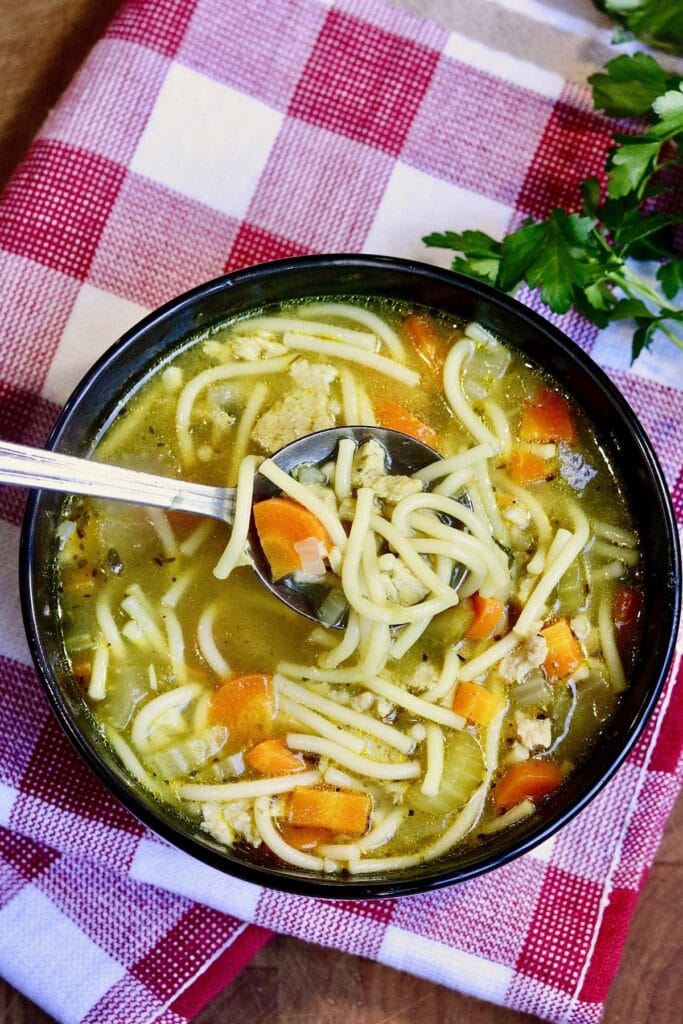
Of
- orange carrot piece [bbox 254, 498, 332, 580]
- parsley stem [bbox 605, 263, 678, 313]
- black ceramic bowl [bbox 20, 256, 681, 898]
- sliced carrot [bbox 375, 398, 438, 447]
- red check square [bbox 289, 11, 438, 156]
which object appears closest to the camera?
black ceramic bowl [bbox 20, 256, 681, 898]

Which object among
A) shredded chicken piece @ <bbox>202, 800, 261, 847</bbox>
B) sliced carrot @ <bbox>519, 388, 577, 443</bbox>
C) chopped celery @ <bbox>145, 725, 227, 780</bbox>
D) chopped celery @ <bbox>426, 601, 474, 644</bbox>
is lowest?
shredded chicken piece @ <bbox>202, 800, 261, 847</bbox>

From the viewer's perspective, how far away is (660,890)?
386cm

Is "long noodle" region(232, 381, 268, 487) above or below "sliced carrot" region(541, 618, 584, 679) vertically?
above

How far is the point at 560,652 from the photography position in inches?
132

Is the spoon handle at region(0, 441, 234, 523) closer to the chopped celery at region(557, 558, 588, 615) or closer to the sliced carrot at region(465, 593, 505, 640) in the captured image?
the sliced carrot at region(465, 593, 505, 640)

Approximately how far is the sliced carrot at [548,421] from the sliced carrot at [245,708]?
3.93 feet

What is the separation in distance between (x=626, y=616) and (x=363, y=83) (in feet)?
7.19

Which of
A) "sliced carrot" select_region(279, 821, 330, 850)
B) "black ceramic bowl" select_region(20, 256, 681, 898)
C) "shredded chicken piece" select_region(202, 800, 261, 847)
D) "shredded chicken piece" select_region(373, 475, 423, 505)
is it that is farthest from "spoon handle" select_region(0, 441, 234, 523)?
"sliced carrot" select_region(279, 821, 330, 850)

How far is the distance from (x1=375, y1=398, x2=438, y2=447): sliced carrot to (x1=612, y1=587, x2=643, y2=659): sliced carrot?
800mm

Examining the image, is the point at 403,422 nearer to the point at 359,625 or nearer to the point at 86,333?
the point at 359,625

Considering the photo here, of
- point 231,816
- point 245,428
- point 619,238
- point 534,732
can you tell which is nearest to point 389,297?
point 245,428

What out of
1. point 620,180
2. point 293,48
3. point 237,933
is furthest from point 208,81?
point 237,933

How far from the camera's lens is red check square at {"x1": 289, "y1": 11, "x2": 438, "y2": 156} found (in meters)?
3.91

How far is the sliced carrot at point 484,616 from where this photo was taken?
3.38 meters
